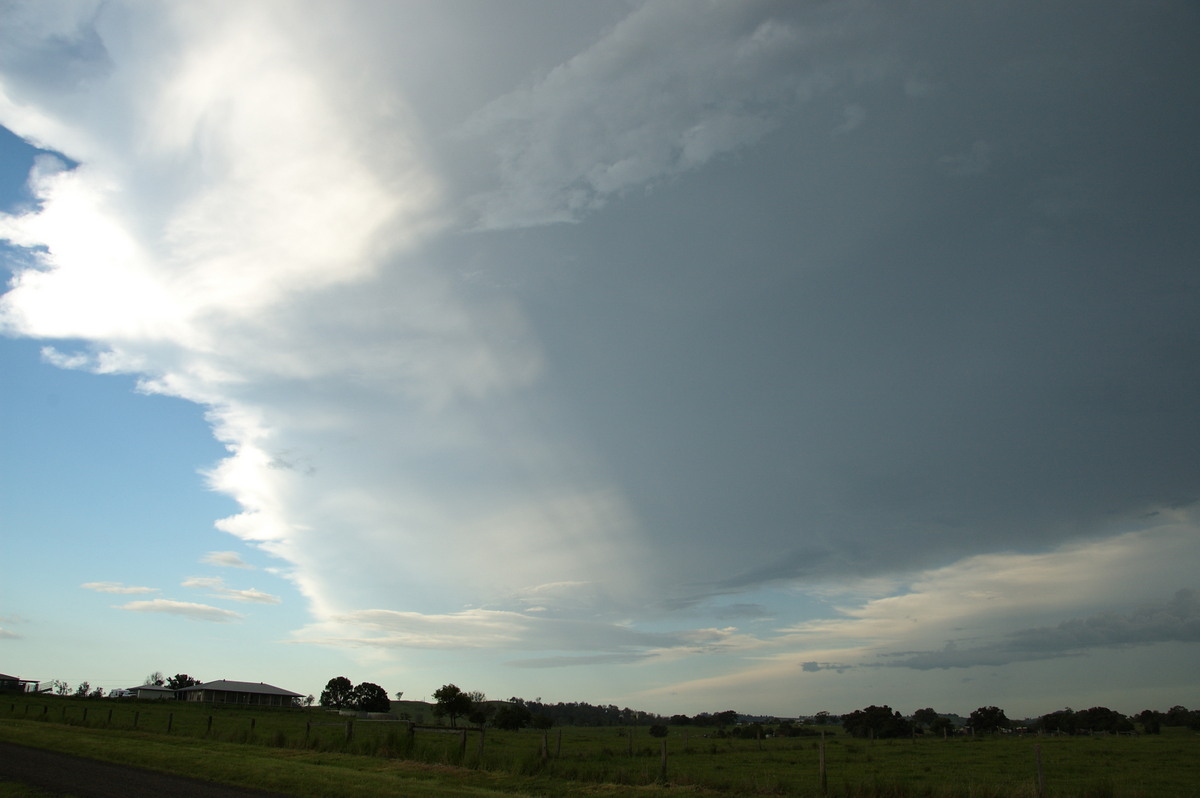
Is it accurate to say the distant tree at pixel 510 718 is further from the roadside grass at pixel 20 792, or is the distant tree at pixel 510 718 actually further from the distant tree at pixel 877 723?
the roadside grass at pixel 20 792

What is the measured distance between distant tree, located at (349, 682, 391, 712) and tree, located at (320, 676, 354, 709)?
1.33 meters

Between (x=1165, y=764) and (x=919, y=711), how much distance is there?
14299cm

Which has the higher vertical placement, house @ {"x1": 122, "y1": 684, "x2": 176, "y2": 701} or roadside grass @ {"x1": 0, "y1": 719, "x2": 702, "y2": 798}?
roadside grass @ {"x1": 0, "y1": 719, "x2": 702, "y2": 798}

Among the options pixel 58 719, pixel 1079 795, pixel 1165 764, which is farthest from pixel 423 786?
pixel 58 719

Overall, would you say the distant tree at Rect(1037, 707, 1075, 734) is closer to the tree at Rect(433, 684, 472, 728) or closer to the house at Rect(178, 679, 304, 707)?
the tree at Rect(433, 684, 472, 728)

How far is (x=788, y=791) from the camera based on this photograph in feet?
74.6

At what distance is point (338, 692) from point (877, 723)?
12450cm

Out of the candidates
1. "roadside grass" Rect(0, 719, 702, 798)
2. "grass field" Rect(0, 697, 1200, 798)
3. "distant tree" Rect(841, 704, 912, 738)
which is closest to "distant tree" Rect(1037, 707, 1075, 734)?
"distant tree" Rect(841, 704, 912, 738)

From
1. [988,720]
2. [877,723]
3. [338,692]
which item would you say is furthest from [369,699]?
[988,720]

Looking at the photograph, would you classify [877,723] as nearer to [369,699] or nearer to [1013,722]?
[1013,722]

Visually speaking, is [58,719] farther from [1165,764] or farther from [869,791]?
[1165,764]

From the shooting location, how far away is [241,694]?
466 feet

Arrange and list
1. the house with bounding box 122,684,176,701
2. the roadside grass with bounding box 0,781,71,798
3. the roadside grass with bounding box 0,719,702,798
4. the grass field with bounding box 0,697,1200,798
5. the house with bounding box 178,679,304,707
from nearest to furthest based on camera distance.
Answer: the roadside grass with bounding box 0,781,71,798
the roadside grass with bounding box 0,719,702,798
the grass field with bounding box 0,697,1200,798
the house with bounding box 178,679,304,707
the house with bounding box 122,684,176,701

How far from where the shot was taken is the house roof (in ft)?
471
